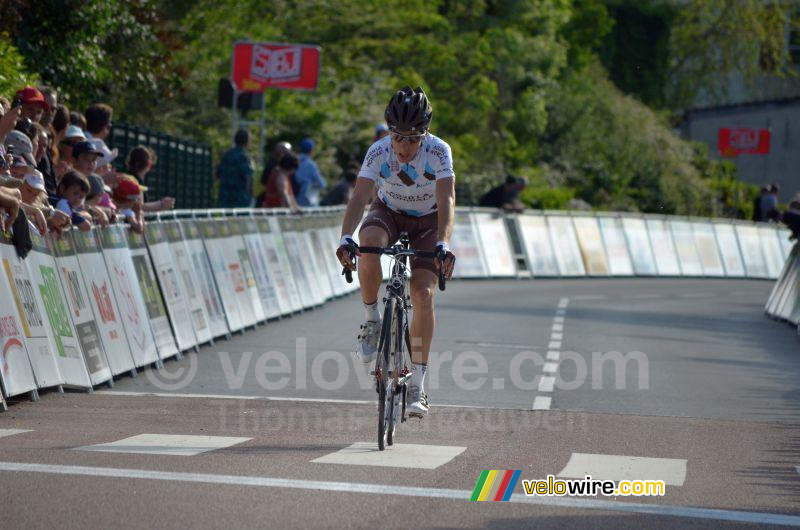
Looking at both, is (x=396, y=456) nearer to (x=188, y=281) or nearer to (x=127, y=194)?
(x=127, y=194)

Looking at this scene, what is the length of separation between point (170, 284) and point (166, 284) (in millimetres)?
142

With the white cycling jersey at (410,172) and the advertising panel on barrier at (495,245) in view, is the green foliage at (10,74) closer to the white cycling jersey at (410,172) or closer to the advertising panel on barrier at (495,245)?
the white cycling jersey at (410,172)

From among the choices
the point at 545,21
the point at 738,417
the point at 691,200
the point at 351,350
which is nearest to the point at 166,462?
the point at 738,417

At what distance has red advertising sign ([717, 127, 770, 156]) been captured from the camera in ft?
203

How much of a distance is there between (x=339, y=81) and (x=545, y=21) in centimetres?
1768

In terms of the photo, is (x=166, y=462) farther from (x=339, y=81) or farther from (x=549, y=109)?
(x=549, y=109)

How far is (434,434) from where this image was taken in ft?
33.1

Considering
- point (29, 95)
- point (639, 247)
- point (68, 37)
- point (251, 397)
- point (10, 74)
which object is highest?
point (68, 37)

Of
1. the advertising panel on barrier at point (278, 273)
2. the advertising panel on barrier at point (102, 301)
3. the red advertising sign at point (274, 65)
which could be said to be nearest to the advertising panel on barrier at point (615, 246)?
the red advertising sign at point (274, 65)

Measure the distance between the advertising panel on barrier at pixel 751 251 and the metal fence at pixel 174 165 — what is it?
18132 millimetres

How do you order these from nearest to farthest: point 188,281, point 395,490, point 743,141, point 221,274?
point 395,490
point 188,281
point 221,274
point 743,141

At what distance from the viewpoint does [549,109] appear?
60.0 meters

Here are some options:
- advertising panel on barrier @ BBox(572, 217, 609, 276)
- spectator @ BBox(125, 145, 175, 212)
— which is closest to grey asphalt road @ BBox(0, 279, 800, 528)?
spectator @ BBox(125, 145, 175, 212)

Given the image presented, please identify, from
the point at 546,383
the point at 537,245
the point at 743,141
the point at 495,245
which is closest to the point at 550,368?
the point at 546,383
